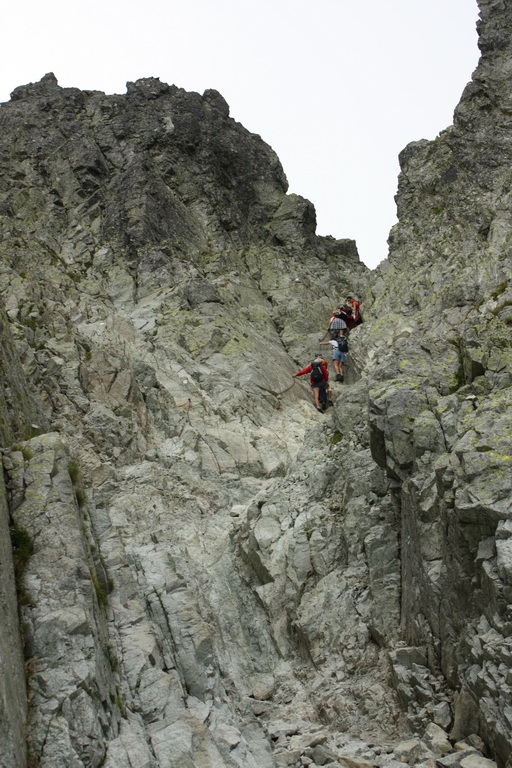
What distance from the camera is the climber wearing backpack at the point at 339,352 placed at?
1286 inches

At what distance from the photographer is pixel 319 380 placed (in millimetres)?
30922

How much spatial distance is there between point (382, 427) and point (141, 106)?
128ft

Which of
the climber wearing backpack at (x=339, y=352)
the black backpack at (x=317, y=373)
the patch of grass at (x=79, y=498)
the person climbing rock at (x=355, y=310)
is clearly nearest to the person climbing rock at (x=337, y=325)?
the climber wearing backpack at (x=339, y=352)

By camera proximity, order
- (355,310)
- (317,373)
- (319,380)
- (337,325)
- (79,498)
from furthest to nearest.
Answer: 1. (355,310)
2. (337,325)
3. (319,380)
4. (317,373)
5. (79,498)

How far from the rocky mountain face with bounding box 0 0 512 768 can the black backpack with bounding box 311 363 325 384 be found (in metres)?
1.34

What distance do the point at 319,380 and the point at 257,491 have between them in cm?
839

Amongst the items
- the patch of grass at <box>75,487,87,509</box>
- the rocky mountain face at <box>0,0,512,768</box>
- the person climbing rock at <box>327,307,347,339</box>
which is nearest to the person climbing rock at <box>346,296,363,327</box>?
→ the person climbing rock at <box>327,307,347,339</box>

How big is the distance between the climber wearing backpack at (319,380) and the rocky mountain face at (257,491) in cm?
73

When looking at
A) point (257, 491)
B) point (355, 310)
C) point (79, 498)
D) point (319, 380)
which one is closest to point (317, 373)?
point (319, 380)

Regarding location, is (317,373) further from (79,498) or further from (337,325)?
(79,498)

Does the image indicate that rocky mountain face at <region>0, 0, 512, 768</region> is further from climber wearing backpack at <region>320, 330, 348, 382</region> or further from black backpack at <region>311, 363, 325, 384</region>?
black backpack at <region>311, 363, 325, 384</region>

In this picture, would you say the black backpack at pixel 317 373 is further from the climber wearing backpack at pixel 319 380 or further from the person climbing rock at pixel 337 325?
the person climbing rock at pixel 337 325

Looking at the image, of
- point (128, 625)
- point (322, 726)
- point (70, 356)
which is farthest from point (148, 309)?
point (322, 726)

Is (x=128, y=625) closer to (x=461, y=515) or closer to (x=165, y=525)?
(x=165, y=525)
